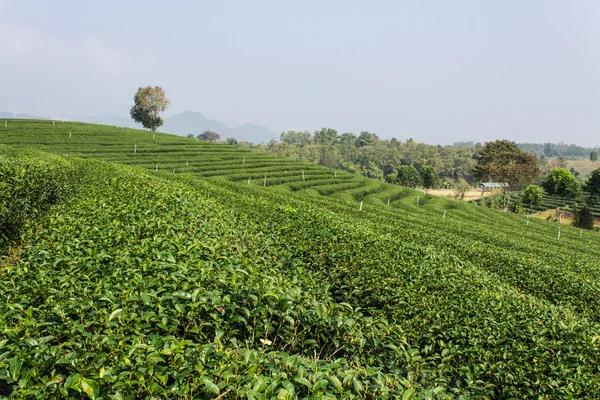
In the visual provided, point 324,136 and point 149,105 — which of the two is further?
point 324,136

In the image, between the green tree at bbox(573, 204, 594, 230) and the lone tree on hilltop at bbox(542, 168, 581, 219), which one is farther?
the lone tree on hilltop at bbox(542, 168, 581, 219)

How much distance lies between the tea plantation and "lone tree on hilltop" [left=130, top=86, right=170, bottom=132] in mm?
64850

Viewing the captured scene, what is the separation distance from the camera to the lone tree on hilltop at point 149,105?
6800 cm

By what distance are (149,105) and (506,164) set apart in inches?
2353

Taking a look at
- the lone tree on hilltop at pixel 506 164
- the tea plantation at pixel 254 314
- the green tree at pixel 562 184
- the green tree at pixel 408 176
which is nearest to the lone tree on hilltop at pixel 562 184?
the green tree at pixel 562 184

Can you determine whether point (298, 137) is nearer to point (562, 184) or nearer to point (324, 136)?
point (324, 136)

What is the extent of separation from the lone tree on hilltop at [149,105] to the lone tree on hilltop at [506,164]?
55.4 metres

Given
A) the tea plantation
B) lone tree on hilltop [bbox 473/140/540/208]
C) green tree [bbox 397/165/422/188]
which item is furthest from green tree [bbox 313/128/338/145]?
the tea plantation

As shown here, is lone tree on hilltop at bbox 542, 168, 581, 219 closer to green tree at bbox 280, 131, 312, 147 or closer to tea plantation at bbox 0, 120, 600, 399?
tea plantation at bbox 0, 120, 600, 399

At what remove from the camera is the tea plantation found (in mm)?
Answer: 2289

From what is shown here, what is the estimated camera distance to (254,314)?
124 inches

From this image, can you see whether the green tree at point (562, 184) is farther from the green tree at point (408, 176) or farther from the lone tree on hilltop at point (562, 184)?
the green tree at point (408, 176)

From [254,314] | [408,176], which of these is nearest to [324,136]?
[408,176]

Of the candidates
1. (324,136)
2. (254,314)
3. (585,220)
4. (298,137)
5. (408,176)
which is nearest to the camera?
(254,314)
